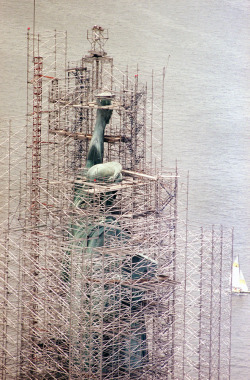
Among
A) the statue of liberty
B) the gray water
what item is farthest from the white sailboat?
the statue of liberty

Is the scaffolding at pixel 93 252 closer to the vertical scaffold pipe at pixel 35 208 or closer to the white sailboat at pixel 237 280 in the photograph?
the vertical scaffold pipe at pixel 35 208

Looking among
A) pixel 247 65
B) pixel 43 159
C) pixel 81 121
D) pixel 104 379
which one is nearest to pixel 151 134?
pixel 81 121

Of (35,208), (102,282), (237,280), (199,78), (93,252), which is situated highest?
Result: (199,78)

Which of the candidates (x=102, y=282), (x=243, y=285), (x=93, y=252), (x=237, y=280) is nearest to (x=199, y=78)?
(x=237, y=280)

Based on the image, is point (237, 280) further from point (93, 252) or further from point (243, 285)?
point (93, 252)

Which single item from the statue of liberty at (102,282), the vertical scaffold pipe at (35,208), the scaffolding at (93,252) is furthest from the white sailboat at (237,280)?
the vertical scaffold pipe at (35,208)

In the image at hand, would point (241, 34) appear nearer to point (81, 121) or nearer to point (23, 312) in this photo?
point (81, 121)

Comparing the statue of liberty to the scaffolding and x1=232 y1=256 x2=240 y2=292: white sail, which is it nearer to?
the scaffolding
